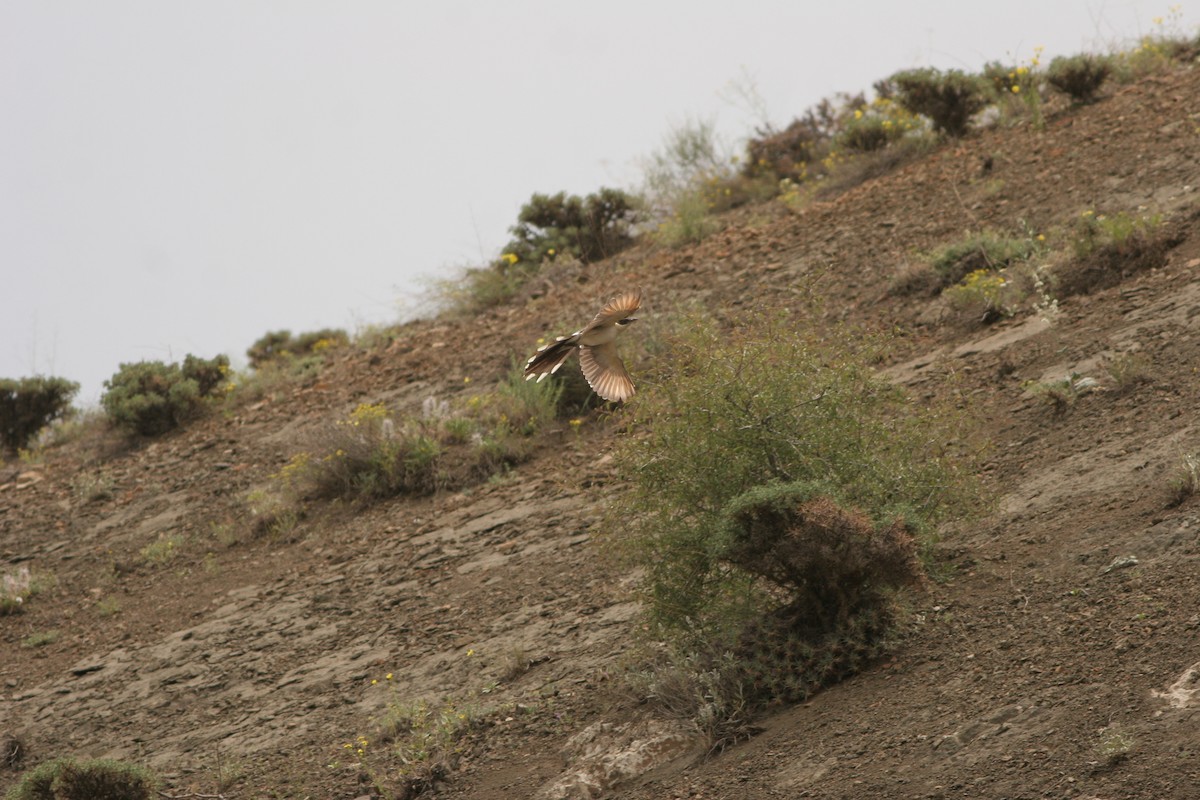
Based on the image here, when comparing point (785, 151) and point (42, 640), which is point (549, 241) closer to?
point (785, 151)

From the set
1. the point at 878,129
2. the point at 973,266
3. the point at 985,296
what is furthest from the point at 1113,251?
the point at 878,129

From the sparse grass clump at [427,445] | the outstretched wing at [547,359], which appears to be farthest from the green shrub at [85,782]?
the sparse grass clump at [427,445]

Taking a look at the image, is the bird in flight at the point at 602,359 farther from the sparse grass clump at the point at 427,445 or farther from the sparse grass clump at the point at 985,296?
the sparse grass clump at the point at 427,445

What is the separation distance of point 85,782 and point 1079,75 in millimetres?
11175

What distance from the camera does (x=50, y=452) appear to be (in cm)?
1504

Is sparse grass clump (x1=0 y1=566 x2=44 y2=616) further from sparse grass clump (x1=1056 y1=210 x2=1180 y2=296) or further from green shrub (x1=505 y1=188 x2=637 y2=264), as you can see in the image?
sparse grass clump (x1=1056 y1=210 x2=1180 y2=296)

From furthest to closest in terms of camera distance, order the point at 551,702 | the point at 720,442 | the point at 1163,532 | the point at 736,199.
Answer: the point at 736,199, the point at 551,702, the point at 720,442, the point at 1163,532

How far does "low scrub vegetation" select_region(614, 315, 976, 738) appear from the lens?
606cm

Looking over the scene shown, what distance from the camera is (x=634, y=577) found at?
8.03 m

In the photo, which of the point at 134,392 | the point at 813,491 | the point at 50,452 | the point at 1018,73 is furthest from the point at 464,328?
→ the point at 813,491

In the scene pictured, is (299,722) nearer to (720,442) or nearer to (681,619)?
(681,619)

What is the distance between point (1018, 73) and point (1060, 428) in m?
7.87

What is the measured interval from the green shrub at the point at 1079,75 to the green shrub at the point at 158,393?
371 inches

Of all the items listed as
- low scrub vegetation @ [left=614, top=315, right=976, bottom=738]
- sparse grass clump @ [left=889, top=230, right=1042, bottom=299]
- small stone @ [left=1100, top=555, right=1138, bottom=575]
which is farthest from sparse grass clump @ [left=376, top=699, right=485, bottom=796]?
sparse grass clump @ [left=889, top=230, right=1042, bottom=299]
